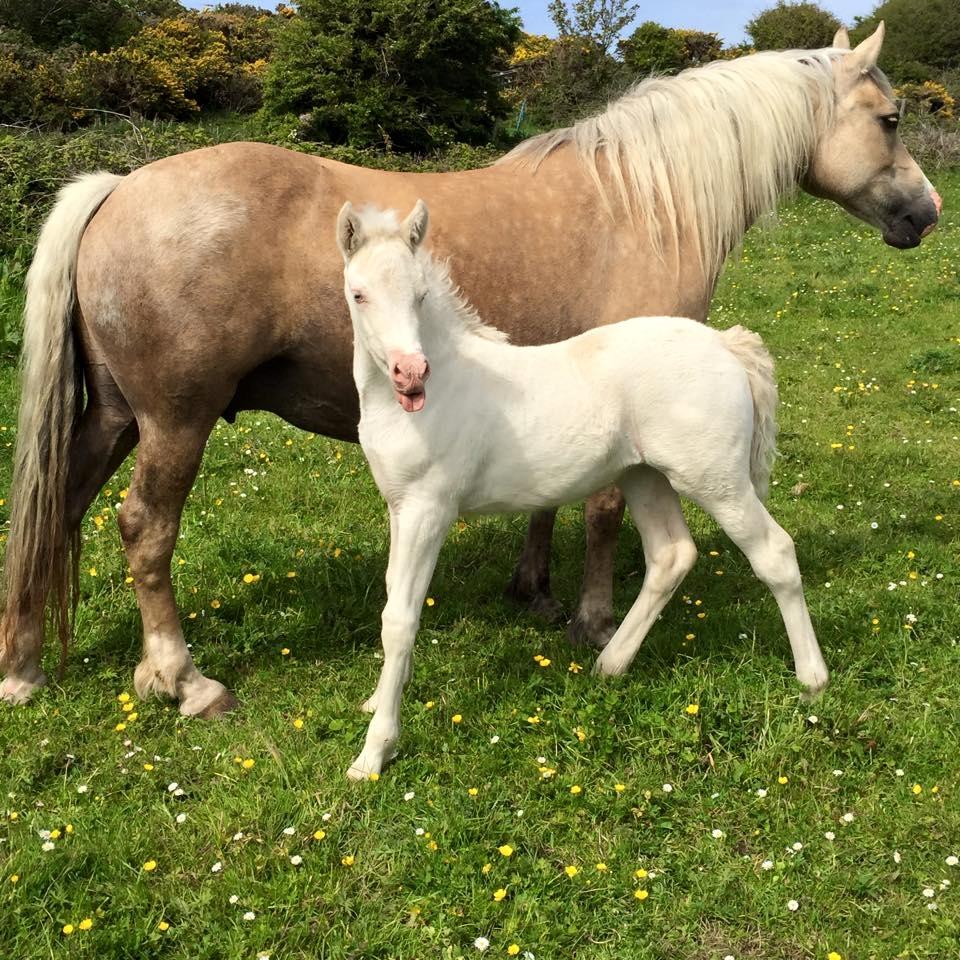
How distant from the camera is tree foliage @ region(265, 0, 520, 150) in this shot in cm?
1595

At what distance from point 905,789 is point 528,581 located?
2.08 metres

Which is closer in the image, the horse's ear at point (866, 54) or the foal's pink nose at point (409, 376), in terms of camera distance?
the foal's pink nose at point (409, 376)

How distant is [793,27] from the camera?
3253 centimetres

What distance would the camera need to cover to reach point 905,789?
3.18 metres

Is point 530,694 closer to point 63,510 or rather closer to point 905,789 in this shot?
point 905,789

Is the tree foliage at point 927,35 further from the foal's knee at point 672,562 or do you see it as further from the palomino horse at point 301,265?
the foal's knee at point 672,562

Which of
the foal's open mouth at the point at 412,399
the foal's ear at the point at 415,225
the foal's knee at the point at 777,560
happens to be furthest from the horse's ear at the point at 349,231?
the foal's knee at the point at 777,560

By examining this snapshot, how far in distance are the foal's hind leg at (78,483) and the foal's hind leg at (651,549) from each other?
7.22ft

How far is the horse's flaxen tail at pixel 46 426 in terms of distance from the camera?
368 cm

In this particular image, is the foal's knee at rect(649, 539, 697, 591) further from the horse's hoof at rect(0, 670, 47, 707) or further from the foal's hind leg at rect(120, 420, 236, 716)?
the horse's hoof at rect(0, 670, 47, 707)

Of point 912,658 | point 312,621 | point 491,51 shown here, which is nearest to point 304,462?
point 312,621

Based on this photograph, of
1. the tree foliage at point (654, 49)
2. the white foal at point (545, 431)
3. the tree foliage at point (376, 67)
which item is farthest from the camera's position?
the tree foliage at point (654, 49)

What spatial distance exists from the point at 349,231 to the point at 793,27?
35.5 metres

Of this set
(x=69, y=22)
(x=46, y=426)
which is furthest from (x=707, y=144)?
(x=69, y=22)
